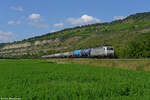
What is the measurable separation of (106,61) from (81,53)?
36680 millimetres

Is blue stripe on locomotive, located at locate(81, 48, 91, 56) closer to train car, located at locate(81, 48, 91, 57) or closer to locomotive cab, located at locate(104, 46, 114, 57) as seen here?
train car, located at locate(81, 48, 91, 57)

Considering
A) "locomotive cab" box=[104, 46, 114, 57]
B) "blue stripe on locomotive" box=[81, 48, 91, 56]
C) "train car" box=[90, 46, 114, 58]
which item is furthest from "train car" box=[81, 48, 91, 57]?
"locomotive cab" box=[104, 46, 114, 57]

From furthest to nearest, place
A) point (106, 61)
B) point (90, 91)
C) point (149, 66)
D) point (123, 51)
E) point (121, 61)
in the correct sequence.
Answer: point (123, 51) → point (106, 61) → point (121, 61) → point (149, 66) → point (90, 91)

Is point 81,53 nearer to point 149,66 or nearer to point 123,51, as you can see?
point 123,51

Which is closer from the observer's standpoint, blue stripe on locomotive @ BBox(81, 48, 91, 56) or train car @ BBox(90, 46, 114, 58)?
train car @ BBox(90, 46, 114, 58)

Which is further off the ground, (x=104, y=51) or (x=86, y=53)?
(x=104, y=51)

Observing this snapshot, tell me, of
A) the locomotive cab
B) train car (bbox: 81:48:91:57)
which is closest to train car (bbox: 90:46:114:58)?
the locomotive cab

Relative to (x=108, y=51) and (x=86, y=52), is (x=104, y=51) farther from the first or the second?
(x=86, y=52)

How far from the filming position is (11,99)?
39.3ft

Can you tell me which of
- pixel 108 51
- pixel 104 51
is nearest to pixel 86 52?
pixel 108 51

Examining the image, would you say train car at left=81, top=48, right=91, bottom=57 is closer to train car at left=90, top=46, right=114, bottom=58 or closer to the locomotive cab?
train car at left=90, top=46, right=114, bottom=58

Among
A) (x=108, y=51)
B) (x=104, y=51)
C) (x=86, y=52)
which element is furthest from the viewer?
(x=86, y=52)

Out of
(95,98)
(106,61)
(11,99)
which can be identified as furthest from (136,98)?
(106,61)

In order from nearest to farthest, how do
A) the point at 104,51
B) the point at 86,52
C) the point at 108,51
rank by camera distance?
the point at 104,51 → the point at 108,51 → the point at 86,52
